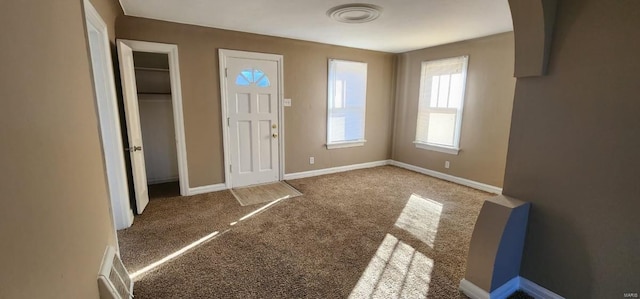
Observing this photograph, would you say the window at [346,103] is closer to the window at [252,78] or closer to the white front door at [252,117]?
the white front door at [252,117]

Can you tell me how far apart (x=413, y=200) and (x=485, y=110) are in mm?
1767

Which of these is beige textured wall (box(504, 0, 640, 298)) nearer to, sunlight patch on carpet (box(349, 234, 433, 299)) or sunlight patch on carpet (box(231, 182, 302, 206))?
sunlight patch on carpet (box(349, 234, 433, 299))

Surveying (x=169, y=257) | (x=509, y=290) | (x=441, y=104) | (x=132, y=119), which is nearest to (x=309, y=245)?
(x=169, y=257)

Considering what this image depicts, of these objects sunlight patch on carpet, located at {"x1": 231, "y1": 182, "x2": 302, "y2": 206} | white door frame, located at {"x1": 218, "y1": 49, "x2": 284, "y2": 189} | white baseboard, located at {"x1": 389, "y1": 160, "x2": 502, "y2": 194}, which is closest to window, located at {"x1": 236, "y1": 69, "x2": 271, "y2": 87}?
white door frame, located at {"x1": 218, "y1": 49, "x2": 284, "y2": 189}

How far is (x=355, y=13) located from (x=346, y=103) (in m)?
2.19

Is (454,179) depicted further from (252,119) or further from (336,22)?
(252,119)

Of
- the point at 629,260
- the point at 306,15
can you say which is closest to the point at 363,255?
the point at 629,260

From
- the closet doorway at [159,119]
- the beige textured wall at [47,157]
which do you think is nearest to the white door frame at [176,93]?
the closet doorway at [159,119]

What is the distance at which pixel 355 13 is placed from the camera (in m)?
2.84

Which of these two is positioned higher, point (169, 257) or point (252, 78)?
point (252, 78)

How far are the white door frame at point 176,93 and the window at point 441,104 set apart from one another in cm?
395

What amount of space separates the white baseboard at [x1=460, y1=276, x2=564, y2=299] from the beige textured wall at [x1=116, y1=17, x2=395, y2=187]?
10.4 ft

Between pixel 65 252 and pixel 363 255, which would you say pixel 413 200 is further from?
pixel 65 252

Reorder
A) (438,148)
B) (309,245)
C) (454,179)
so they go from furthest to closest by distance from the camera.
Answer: (438,148) < (454,179) < (309,245)
